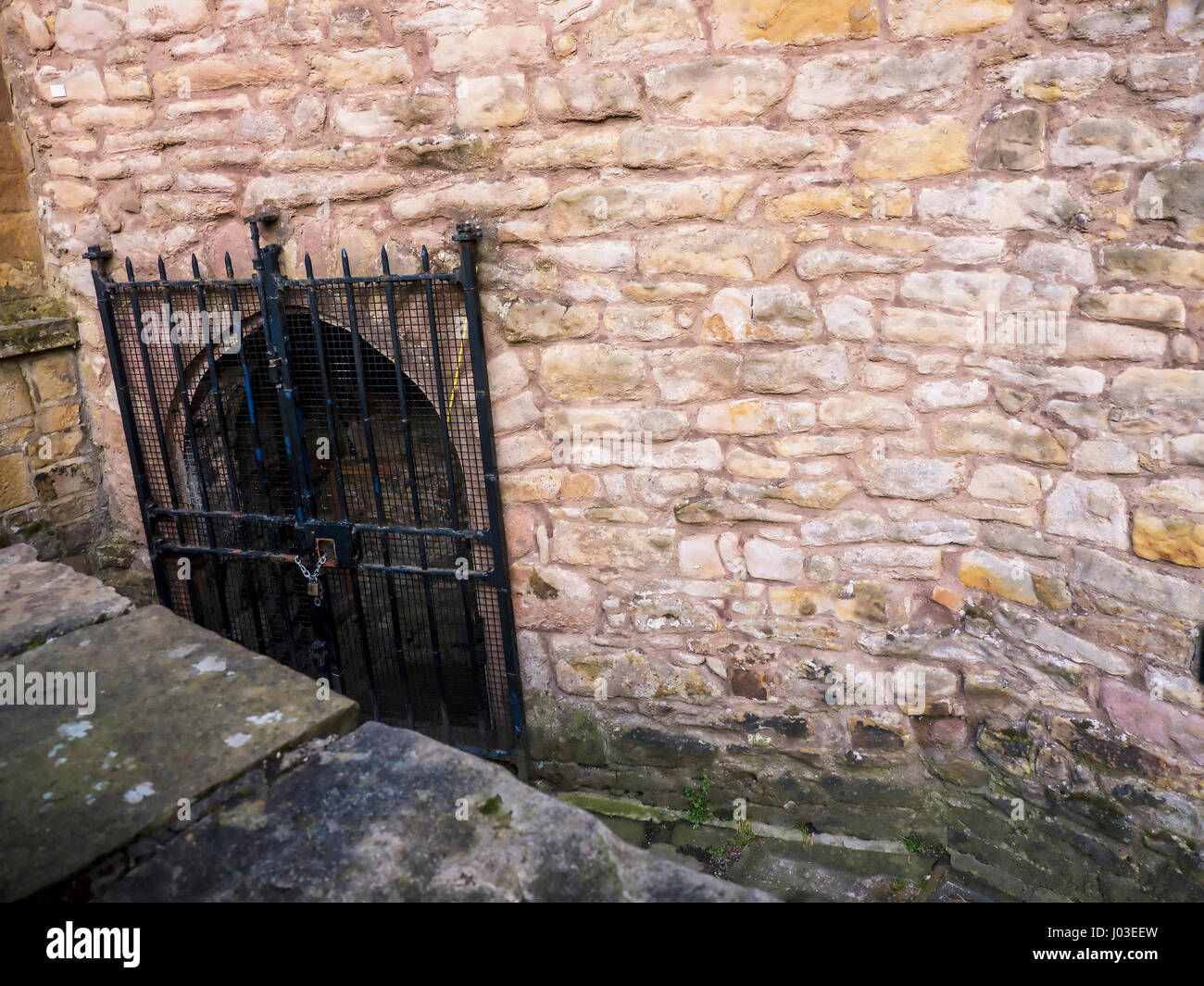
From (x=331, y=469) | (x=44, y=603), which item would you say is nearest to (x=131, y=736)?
(x=44, y=603)

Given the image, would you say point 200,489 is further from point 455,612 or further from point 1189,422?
point 1189,422

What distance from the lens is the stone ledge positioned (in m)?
3.74

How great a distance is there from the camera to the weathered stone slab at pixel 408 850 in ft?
4.02

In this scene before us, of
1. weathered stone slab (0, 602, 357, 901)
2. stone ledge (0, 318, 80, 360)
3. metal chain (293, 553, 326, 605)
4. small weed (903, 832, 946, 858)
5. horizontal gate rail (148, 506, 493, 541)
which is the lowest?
small weed (903, 832, 946, 858)

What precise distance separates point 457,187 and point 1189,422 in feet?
7.50

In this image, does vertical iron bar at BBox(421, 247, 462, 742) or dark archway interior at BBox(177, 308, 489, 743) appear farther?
dark archway interior at BBox(177, 308, 489, 743)

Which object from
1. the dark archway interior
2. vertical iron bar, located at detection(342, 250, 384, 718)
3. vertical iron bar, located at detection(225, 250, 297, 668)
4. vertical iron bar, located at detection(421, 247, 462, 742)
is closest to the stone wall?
the dark archway interior

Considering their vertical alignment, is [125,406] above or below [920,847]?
above

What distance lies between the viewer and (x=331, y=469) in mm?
4113

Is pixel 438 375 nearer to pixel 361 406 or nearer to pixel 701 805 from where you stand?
pixel 361 406

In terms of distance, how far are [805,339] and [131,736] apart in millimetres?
2111

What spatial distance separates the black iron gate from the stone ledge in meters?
0.32

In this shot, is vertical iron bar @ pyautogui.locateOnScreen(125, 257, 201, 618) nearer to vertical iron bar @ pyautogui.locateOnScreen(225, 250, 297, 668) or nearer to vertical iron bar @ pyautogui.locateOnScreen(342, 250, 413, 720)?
vertical iron bar @ pyautogui.locateOnScreen(225, 250, 297, 668)

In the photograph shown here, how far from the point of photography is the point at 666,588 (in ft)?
10.4
